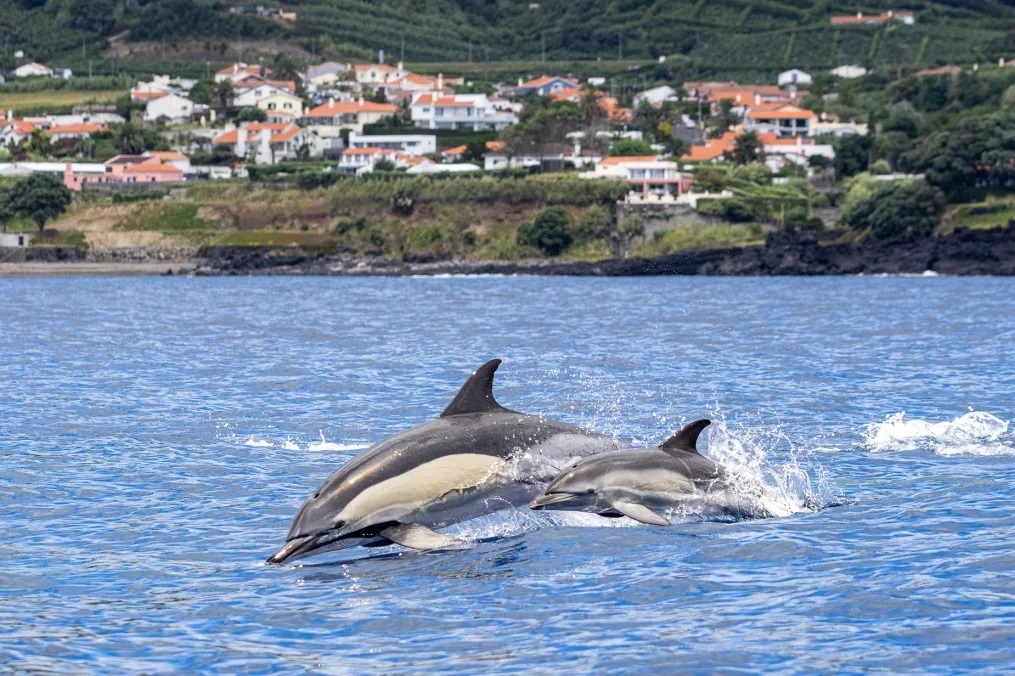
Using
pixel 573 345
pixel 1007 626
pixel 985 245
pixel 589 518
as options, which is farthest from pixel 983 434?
pixel 985 245

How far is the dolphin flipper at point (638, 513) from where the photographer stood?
48.9 feet

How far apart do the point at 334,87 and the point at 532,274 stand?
9105cm

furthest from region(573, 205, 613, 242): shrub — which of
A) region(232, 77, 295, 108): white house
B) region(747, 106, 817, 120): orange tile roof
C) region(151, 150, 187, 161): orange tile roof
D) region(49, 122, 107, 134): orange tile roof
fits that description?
region(232, 77, 295, 108): white house

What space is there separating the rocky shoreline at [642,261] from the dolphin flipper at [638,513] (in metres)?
87.2

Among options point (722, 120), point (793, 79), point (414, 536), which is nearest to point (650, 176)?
point (722, 120)

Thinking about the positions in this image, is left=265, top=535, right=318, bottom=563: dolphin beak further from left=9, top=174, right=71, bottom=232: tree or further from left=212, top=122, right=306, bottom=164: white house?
left=212, top=122, right=306, bottom=164: white house

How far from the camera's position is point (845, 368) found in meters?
35.8

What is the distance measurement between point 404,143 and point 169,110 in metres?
37.5

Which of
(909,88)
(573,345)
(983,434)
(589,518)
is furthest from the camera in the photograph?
(909,88)

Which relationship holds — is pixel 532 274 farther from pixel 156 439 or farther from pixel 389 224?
pixel 156 439

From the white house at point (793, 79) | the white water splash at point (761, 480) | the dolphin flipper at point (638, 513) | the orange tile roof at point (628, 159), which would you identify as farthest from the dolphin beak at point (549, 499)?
the white house at point (793, 79)

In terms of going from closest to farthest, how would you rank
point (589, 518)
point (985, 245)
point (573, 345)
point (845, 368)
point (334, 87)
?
point (589, 518)
point (845, 368)
point (573, 345)
point (985, 245)
point (334, 87)

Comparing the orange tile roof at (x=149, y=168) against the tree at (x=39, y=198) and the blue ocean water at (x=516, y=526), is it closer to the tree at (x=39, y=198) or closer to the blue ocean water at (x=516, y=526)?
the tree at (x=39, y=198)

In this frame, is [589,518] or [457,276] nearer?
[589,518]
